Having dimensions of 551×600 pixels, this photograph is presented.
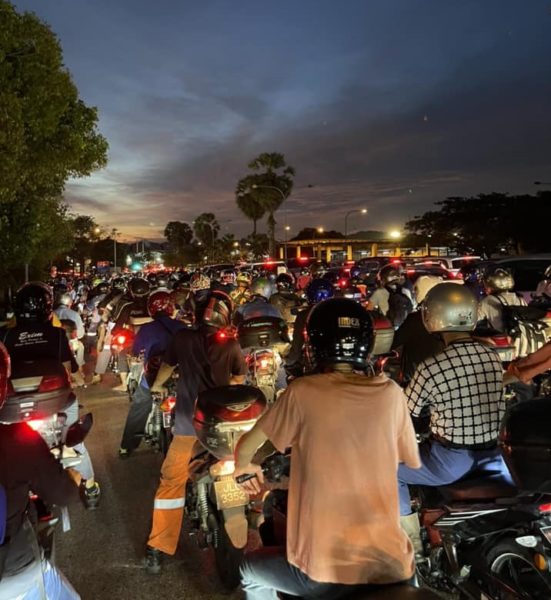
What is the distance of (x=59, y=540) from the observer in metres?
4.80

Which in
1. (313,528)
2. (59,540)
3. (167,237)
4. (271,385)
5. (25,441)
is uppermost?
(167,237)

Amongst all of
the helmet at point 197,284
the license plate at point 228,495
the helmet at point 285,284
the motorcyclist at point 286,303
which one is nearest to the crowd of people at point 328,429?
the license plate at point 228,495

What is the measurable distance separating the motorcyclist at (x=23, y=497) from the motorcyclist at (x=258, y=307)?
453cm

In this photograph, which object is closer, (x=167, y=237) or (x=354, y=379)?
(x=354, y=379)

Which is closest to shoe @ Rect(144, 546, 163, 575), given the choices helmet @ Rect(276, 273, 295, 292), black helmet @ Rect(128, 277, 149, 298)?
black helmet @ Rect(128, 277, 149, 298)

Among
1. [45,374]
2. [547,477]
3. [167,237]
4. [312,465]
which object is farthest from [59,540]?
[167,237]

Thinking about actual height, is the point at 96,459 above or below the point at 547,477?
below

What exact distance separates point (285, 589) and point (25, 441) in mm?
1373

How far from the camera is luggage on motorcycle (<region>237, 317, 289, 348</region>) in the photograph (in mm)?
6881

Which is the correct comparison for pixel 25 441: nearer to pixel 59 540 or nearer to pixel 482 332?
pixel 59 540

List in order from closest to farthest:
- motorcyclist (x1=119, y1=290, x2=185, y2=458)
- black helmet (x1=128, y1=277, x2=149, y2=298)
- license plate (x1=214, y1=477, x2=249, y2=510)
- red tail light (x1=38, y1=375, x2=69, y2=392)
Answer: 1. license plate (x1=214, y1=477, x2=249, y2=510)
2. red tail light (x1=38, y1=375, x2=69, y2=392)
3. motorcyclist (x1=119, y1=290, x2=185, y2=458)
4. black helmet (x1=128, y1=277, x2=149, y2=298)

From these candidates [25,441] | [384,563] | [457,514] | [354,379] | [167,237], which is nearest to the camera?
[384,563]

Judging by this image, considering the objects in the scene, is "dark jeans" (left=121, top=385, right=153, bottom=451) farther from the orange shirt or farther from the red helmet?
the orange shirt

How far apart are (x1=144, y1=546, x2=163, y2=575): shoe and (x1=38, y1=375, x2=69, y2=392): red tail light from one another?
1.41 m
